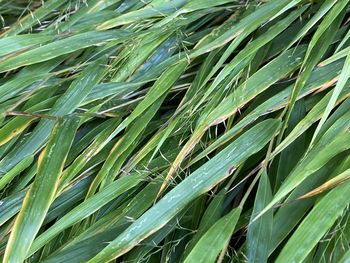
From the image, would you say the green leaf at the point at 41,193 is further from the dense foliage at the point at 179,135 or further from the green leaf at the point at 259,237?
the green leaf at the point at 259,237

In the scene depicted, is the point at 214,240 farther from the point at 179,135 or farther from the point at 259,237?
the point at 179,135

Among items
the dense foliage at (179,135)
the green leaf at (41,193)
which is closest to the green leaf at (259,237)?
the dense foliage at (179,135)

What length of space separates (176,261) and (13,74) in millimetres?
407

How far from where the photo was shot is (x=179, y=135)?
30.3 inches

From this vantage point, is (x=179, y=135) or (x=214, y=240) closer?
(x=214, y=240)

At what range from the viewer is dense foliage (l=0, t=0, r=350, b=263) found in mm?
639

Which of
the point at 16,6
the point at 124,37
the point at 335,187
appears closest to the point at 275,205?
the point at 335,187

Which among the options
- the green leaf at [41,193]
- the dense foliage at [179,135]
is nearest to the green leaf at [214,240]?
the dense foliage at [179,135]

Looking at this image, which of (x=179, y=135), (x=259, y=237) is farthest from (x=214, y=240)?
(x=179, y=135)

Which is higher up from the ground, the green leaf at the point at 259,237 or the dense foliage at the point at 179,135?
the dense foliage at the point at 179,135

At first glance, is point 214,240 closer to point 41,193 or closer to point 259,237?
point 259,237

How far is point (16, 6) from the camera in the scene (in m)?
1.10

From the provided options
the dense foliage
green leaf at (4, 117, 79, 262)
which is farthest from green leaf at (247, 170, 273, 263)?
green leaf at (4, 117, 79, 262)

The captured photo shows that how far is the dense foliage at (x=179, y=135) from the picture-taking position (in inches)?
25.1
